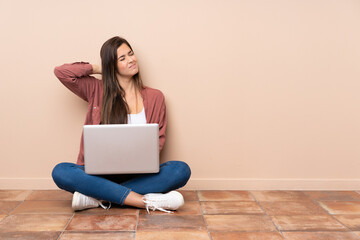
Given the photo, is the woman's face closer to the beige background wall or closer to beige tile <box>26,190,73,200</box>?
the beige background wall

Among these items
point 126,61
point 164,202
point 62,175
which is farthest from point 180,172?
point 126,61

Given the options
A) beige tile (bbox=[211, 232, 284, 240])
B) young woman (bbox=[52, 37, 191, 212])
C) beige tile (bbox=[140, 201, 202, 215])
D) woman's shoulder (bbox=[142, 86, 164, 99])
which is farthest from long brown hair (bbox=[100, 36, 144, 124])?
beige tile (bbox=[211, 232, 284, 240])

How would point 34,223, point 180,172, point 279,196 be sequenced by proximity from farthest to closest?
point 279,196, point 180,172, point 34,223

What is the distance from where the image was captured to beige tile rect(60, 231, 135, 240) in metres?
1.85

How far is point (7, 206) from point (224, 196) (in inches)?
53.3

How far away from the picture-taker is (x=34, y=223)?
206 centimetres

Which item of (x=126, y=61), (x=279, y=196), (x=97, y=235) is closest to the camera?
(x=97, y=235)

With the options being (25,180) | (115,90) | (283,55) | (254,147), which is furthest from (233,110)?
(25,180)

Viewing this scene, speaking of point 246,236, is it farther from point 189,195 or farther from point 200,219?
point 189,195

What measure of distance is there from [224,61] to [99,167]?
1159mm

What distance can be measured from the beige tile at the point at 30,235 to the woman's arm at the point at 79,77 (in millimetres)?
1004

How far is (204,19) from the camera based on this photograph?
107 inches

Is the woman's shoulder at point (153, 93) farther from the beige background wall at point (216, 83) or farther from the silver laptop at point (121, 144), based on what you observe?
the silver laptop at point (121, 144)

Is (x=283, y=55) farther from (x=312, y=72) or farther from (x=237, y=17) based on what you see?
(x=237, y=17)
